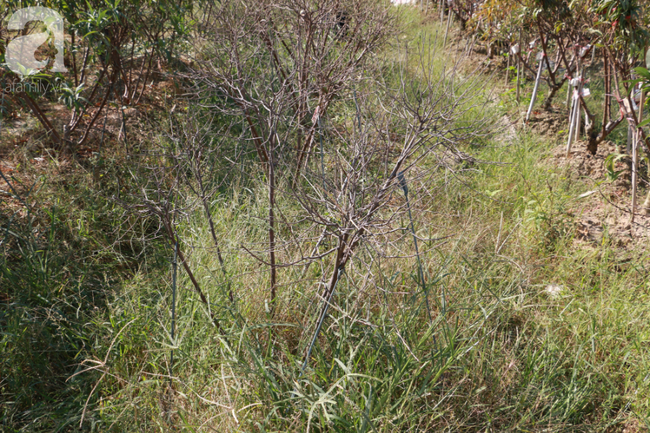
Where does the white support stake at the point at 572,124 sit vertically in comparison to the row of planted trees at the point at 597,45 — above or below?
below

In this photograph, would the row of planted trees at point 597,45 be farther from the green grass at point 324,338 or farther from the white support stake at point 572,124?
the green grass at point 324,338

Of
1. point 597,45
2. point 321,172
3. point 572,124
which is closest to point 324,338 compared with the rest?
point 321,172

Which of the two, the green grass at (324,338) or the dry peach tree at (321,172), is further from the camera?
the green grass at (324,338)

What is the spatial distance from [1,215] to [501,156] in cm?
366

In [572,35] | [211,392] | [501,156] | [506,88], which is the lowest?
[211,392]

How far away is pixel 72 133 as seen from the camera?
143 inches

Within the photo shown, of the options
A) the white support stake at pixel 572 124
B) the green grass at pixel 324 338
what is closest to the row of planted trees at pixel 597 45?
the white support stake at pixel 572 124

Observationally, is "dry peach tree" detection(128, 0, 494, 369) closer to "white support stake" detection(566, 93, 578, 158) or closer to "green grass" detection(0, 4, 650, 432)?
"green grass" detection(0, 4, 650, 432)

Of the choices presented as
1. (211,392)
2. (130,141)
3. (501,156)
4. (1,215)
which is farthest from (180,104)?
(211,392)

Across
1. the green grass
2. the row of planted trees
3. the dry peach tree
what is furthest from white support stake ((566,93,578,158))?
the green grass

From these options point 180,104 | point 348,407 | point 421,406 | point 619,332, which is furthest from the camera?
point 180,104

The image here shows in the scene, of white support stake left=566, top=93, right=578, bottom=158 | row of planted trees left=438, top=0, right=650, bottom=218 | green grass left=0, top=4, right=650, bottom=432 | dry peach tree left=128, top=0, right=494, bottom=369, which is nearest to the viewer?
dry peach tree left=128, top=0, right=494, bottom=369

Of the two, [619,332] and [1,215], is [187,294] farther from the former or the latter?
[619,332]

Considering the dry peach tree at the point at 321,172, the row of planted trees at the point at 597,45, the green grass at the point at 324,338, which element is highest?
the row of planted trees at the point at 597,45
